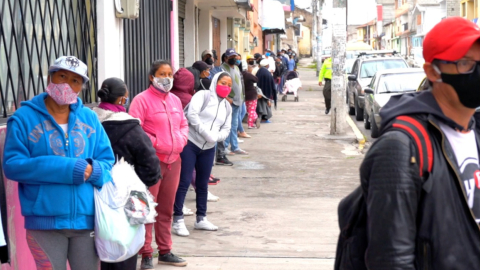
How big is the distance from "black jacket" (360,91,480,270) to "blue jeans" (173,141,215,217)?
16.2 ft

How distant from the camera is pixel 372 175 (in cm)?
237

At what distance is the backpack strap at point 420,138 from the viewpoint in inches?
92.4

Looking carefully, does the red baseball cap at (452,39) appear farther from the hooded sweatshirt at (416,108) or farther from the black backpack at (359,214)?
the black backpack at (359,214)

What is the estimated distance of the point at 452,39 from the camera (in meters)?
2.41

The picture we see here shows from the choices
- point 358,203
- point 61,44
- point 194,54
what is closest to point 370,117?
point 194,54

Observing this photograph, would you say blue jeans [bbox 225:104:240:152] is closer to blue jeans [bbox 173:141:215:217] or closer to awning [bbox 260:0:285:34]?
blue jeans [bbox 173:141:215:217]

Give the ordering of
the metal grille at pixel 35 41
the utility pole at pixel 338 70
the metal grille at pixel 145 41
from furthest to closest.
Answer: the utility pole at pixel 338 70 < the metal grille at pixel 145 41 < the metal grille at pixel 35 41

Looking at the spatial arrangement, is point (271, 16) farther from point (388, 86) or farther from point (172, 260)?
point (172, 260)

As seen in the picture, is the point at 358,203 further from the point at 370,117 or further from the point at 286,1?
the point at 286,1

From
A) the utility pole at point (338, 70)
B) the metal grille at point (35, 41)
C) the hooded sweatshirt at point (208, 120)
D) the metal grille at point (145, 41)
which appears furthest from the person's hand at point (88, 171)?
the utility pole at point (338, 70)

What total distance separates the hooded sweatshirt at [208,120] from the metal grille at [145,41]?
159 cm

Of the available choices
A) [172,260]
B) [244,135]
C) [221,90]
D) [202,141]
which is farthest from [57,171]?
[244,135]

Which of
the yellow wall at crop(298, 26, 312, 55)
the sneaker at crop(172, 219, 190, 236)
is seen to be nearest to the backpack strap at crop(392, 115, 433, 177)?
the sneaker at crop(172, 219, 190, 236)

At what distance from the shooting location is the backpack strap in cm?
235
